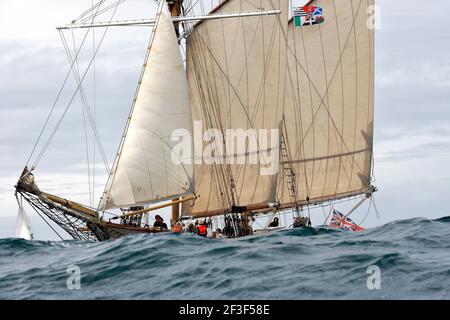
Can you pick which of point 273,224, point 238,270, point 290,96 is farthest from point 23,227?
point 290,96

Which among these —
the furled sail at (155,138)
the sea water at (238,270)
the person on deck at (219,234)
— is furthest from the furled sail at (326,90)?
the sea water at (238,270)

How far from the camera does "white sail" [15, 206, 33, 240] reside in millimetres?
36406

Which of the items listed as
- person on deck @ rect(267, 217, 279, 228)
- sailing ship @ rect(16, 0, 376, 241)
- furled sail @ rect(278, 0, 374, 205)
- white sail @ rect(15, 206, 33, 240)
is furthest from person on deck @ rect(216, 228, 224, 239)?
furled sail @ rect(278, 0, 374, 205)

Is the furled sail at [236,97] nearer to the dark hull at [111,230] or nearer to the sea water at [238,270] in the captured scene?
the dark hull at [111,230]

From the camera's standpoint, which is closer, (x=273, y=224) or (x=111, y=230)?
(x=111, y=230)

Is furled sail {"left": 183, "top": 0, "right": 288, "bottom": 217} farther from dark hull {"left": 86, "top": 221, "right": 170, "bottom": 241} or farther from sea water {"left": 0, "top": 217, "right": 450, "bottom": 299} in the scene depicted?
sea water {"left": 0, "top": 217, "right": 450, "bottom": 299}

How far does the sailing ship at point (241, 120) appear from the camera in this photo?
3962 centimetres

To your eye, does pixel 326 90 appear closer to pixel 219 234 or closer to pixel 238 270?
pixel 219 234

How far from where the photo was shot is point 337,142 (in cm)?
5644

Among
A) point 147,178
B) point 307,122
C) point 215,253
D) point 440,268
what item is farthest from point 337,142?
point 440,268

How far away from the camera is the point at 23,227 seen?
3659cm

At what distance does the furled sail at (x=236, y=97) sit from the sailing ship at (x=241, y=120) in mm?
60

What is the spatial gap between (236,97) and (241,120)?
4.63 feet
